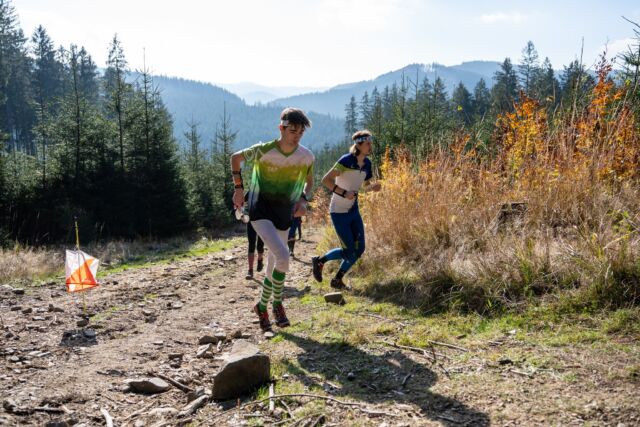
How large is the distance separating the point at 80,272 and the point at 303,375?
357 cm

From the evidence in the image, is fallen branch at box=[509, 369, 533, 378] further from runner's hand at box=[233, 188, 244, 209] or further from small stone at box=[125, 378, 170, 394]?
runner's hand at box=[233, 188, 244, 209]

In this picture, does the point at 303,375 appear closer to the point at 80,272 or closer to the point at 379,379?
the point at 379,379

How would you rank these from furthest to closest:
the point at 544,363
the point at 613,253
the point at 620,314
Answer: the point at 613,253
the point at 620,314
the point at 544,363

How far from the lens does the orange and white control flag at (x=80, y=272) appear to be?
215 inches

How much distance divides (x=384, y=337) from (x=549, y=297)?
5.15 ft

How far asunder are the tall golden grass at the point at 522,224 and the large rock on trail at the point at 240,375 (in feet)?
7.29

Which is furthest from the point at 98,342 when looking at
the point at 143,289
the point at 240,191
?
the point at 143,289

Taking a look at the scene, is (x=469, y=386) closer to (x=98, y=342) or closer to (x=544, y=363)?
(x=544, y=363)

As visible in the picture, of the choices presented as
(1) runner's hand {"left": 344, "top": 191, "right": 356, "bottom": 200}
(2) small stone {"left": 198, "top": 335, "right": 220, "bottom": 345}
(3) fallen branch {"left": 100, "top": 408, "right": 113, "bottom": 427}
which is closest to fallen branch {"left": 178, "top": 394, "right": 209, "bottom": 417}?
(3) fallen branch {"left": 100, "top": 408, "right": 113, "bottom": 427}

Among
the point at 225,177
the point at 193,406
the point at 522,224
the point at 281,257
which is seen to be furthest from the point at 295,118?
the point at 225,177

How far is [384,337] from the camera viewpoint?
13.7 feet

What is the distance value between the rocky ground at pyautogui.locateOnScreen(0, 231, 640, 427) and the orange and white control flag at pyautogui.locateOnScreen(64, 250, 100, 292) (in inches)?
14.0

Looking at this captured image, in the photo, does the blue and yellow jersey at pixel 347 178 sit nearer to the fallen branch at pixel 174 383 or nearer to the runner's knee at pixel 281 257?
the runner's knee at pixel 281 257

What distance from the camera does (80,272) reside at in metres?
5.57
